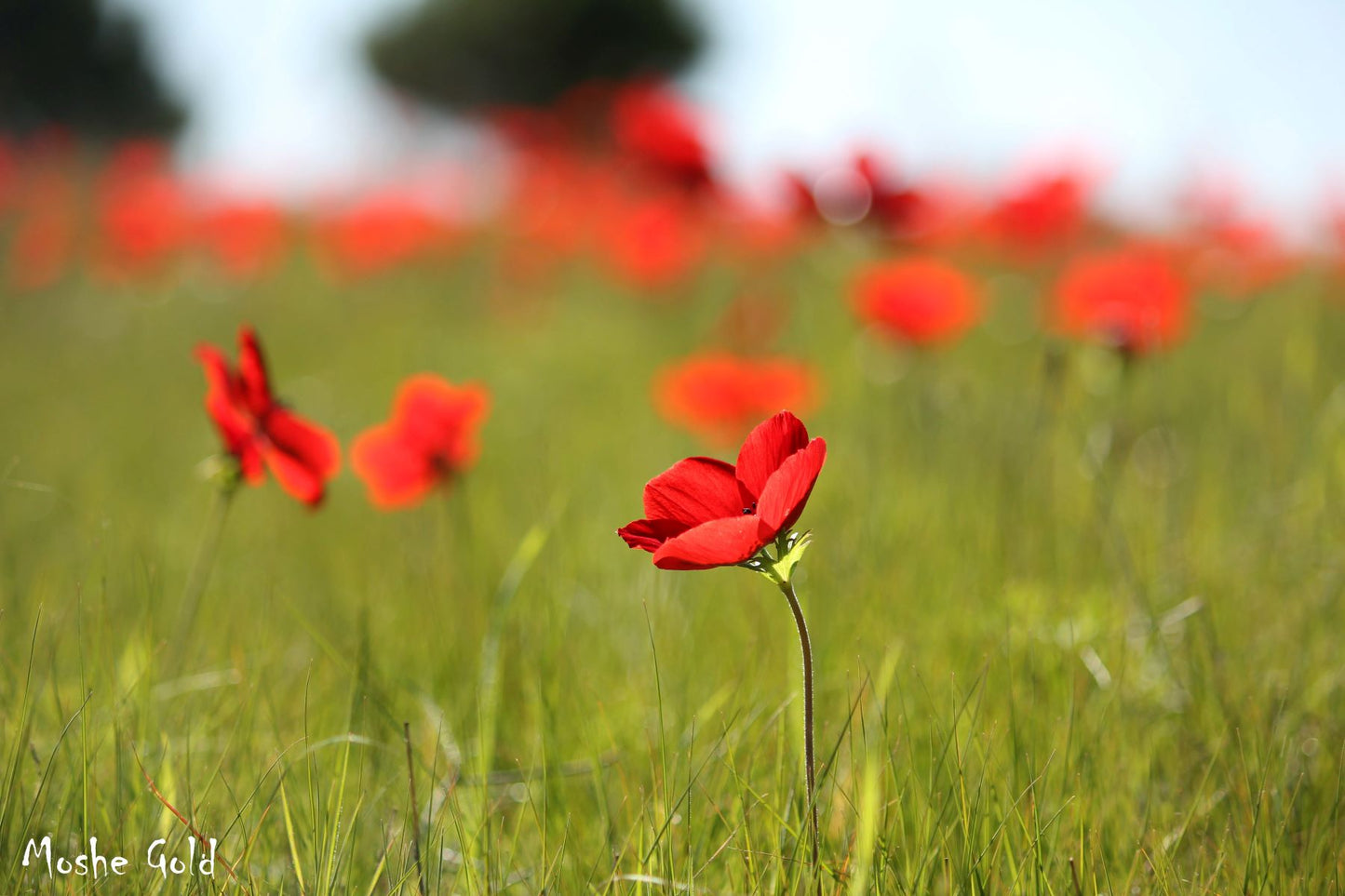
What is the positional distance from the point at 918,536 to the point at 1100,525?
0.90ft

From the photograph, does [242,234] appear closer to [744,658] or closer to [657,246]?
[657,246]

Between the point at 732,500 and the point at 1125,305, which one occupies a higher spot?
the point at 1125,305

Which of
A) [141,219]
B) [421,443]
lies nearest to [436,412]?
[421,443]

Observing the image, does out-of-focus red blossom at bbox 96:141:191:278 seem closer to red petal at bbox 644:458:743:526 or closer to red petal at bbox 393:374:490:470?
red petal at bbox 393:374:490:470

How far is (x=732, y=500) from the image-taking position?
0.62 m

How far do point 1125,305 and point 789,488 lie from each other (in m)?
1.09

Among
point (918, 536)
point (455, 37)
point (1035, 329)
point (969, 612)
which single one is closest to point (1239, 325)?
point (1035, 329)

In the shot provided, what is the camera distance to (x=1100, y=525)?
1.45m

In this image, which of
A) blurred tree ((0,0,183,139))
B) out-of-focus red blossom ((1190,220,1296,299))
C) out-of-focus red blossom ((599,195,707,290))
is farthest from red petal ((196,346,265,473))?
blurred tree ((0,0,183,139))

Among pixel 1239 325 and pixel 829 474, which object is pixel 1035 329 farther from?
pixel 829 474

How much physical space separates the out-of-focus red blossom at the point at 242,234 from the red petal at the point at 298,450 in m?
3.53

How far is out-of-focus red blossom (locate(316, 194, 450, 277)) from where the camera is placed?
3.85m

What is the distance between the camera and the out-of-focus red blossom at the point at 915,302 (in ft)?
5.83

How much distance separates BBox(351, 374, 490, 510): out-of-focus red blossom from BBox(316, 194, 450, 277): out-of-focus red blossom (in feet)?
9.30
